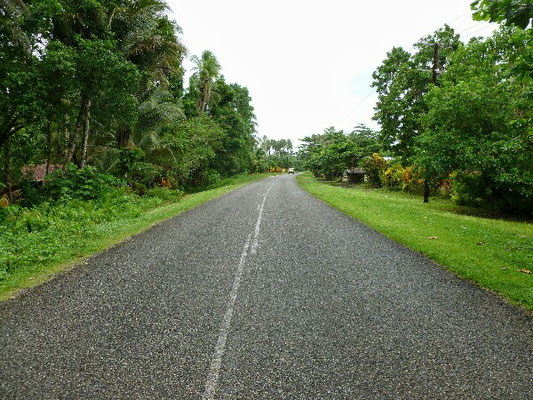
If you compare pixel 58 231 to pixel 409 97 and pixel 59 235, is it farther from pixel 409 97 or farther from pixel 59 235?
pixel 409 97

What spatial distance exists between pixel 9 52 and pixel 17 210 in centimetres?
525

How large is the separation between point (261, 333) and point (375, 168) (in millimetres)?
29930

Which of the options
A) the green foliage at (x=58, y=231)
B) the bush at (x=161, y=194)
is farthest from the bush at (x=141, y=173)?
the green foliage at (x=58, y=231)

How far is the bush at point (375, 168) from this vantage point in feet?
96.8

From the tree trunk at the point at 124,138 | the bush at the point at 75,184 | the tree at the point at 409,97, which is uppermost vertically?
the tree at the point at 409,97

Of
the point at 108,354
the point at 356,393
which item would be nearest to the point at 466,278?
the point at 356,393

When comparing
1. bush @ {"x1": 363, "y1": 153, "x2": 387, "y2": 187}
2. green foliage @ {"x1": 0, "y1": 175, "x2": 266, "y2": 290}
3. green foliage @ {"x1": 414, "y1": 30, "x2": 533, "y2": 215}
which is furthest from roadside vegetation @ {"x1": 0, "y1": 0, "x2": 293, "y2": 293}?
bush @ {"x1": 363, "y1": 153, "x2": 387, "y2": 187}

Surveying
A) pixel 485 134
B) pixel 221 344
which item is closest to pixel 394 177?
pixel 485 134

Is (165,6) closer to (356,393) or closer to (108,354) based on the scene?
(108,354)

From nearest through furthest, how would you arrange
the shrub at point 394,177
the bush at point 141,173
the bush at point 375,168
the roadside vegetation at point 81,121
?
the roadside vegetation at point 81,121
the bush at point 141,173
the shrub at point 394,177
the bush at point 375,168

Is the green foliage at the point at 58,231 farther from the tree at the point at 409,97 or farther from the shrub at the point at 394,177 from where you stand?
the shrub at the point at 394,177

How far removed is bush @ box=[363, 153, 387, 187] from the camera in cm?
2952

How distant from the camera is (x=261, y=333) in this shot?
11.3 feet

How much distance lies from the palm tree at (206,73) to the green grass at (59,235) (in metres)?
22.3
